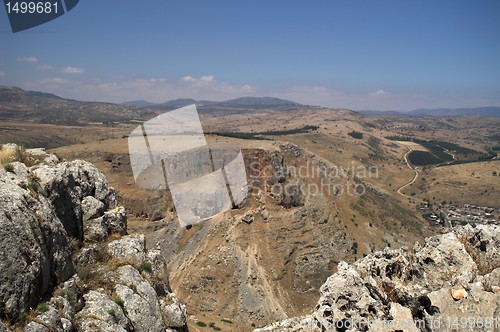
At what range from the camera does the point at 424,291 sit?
10008 mm

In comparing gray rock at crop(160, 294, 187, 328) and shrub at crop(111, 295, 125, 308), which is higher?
shrub at crop(111, 295, 125, 308)

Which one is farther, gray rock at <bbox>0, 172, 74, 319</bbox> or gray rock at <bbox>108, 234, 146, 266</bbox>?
gray rock at <bbox>108, 234, 146, 266</bbox>

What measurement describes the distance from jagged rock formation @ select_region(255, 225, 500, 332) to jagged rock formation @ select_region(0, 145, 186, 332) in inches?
198

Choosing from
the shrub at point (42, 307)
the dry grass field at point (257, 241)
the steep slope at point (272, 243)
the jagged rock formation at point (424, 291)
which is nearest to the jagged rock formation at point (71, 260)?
the shrub at point (42, 307)

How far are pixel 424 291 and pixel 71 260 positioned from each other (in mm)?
10995

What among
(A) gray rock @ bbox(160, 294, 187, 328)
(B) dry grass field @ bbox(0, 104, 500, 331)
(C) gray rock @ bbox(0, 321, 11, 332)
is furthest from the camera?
(B) dry grass field @ bbox(0, 104, 500, 331)

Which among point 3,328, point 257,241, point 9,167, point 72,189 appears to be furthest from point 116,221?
point 257,241

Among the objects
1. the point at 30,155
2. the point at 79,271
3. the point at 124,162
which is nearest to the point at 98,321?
the point at 79,271

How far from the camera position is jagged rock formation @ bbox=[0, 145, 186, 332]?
9.61 m

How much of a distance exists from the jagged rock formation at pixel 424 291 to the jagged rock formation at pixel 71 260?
504 centimetres

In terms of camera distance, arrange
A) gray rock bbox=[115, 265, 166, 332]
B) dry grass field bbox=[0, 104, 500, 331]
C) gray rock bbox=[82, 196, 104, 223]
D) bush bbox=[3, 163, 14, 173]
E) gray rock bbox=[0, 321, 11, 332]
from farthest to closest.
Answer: dry grass field bbox=[0, 104, 500, 331], gray rock bbox=[82, 196, 104, 223], gray rock bbox=[115, 265, 166, 332], bush bbox=[3, 163, 14, 173], gray rock bbox=[0, 321, 11, 332]

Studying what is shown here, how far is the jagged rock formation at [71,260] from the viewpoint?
9.61m

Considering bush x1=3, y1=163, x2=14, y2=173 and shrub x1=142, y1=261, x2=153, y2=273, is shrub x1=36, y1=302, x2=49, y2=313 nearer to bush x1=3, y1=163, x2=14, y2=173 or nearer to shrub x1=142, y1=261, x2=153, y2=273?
bush x1=3, y1=163, x2=14, y2=173

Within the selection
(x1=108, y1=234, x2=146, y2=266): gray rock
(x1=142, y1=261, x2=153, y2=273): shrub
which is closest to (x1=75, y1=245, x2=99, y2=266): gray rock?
(x1=108, y1=234, x2=146, y2=266): gray rock
